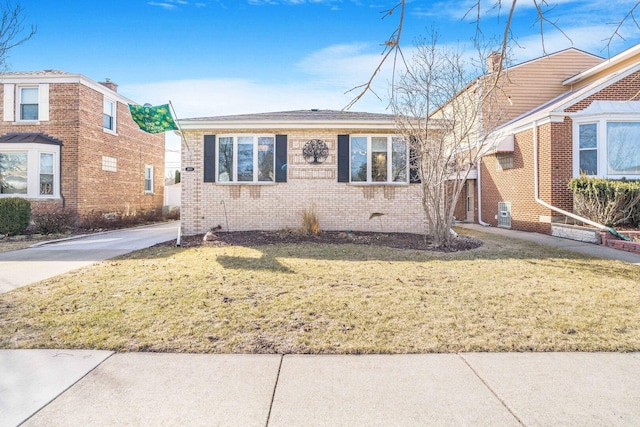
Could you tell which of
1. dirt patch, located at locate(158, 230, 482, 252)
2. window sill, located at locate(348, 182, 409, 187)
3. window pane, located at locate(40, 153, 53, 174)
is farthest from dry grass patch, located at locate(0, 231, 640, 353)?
window pane, located at locate(40, 153, 53, 174)

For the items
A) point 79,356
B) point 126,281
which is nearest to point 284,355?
point 79,356

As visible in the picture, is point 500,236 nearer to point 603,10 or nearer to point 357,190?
point 357,190

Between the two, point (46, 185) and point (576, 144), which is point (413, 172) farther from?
point (46, 185)

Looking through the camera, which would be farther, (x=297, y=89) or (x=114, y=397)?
(x=297, y=89)

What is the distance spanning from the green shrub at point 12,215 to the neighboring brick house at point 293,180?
5.51 meters

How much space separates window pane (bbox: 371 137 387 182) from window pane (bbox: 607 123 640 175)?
690 centimetres

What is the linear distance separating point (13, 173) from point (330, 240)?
13426 millimetres

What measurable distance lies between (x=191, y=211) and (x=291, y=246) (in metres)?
4.22

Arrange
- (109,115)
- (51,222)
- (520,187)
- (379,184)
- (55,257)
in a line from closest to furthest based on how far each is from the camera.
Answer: (55,257), (379,184), (51,222), (520,187), (109,115)

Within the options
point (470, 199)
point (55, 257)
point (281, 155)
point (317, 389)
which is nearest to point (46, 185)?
point (55, 257)

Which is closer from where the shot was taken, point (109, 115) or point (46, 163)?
point (46, 163)

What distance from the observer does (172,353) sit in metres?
3.29

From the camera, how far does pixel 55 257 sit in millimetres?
A: 8094

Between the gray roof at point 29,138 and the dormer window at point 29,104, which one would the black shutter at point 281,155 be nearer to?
the gray roof at point 29,138
